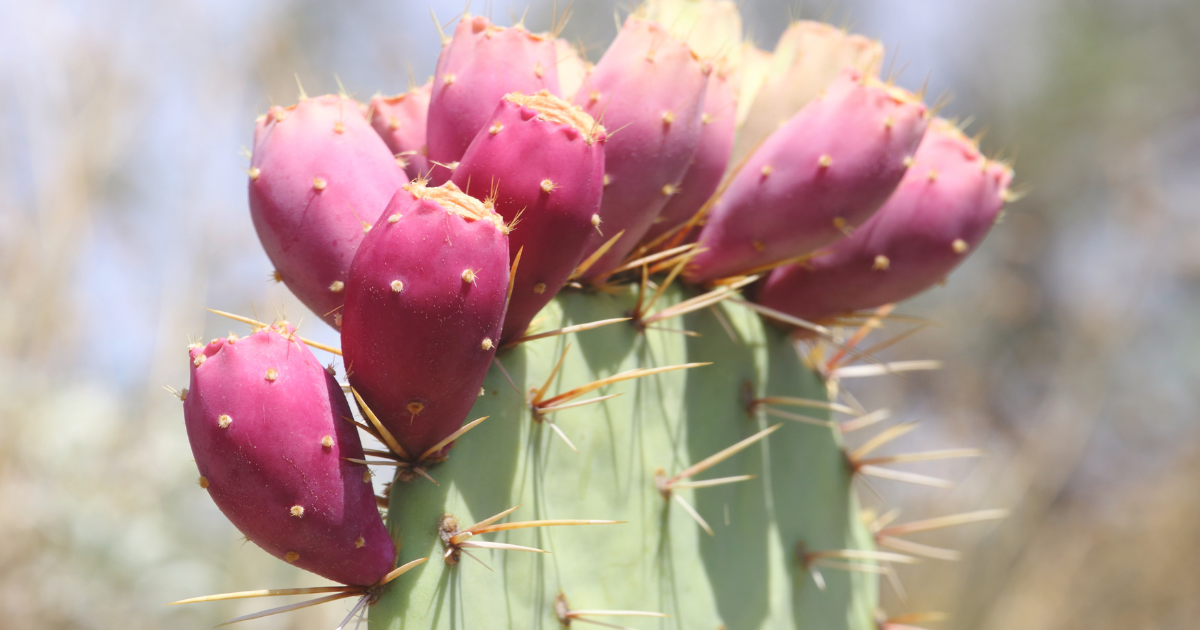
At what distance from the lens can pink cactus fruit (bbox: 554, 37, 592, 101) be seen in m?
0.98

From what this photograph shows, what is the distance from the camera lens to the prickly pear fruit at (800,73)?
1144mm

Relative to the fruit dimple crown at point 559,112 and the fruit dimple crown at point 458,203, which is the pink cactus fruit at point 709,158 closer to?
the fruit dimple crown at point 559,112

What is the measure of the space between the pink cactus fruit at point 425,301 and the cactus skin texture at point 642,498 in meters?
0.11

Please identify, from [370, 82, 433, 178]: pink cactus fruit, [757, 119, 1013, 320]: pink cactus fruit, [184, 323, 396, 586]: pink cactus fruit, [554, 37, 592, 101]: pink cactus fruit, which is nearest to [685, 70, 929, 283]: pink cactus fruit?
[757, 119, 1013, 320]: pink cactus fruit

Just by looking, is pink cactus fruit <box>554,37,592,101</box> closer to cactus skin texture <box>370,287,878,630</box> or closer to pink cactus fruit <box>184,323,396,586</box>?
cactus skin texture <box>370,287,878,630</box>

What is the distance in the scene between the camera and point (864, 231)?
1.10m

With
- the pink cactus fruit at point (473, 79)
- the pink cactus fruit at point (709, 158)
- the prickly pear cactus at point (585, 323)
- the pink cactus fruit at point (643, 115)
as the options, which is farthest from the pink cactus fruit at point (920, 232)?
the pink cactus fruit at point (473, 79)

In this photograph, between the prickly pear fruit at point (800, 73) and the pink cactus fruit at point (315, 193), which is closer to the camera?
the pink cactus fruit at point (315, 193)

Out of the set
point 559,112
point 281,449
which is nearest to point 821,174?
point 559,112

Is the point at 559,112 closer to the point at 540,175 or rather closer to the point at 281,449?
the point at 540,175

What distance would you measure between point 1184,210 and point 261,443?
5760mm

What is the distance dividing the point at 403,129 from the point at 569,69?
0.20m

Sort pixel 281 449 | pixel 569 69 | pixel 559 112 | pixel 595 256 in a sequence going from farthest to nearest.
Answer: pixel 569 69 → pixel 595 256 → pixel 559 112 → pixel 281 449

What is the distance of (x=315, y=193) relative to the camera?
2.55 feet
